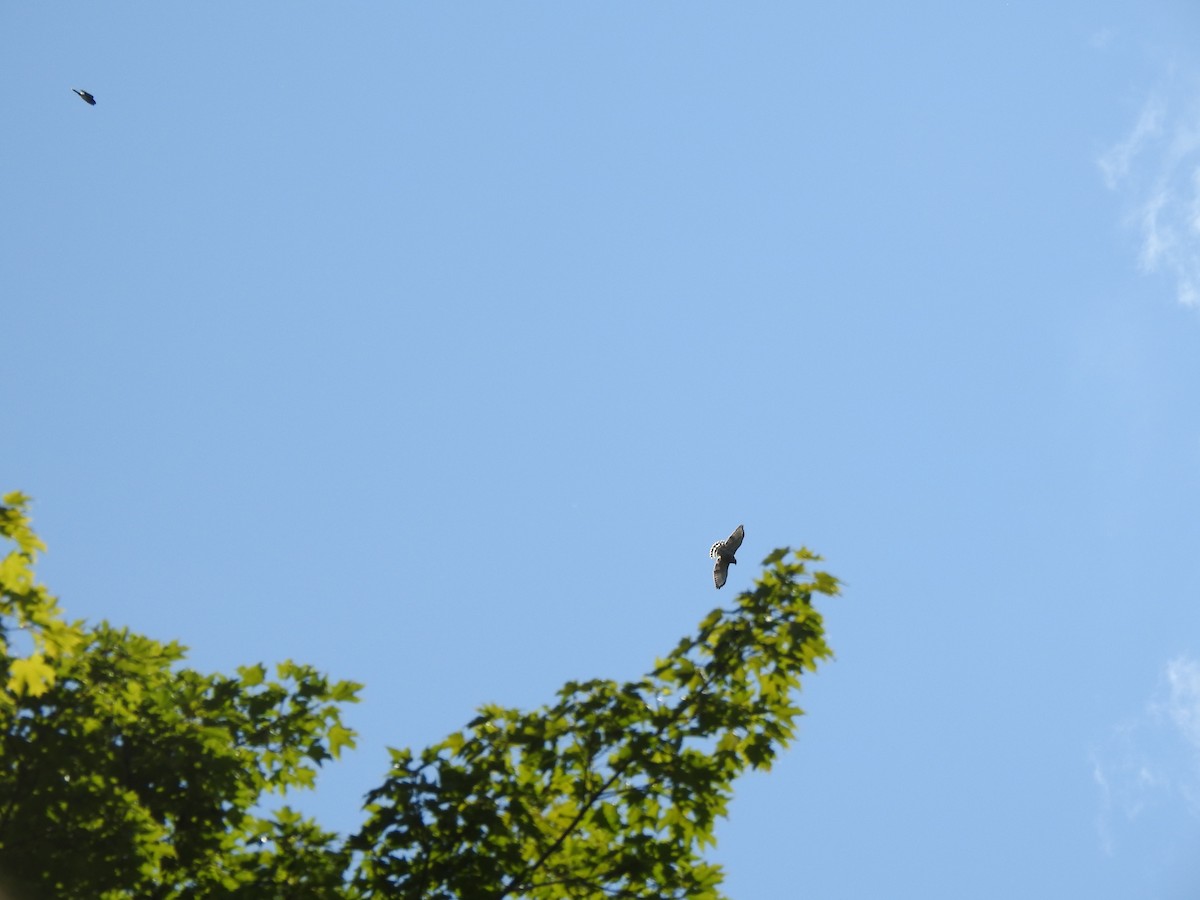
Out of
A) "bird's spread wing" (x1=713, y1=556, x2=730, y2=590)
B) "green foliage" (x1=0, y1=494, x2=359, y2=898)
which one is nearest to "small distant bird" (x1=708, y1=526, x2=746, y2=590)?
"bird's spread wing" (x1=713, y1=556, x2=730, y2=590)

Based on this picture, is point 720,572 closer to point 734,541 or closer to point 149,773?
point 734,541

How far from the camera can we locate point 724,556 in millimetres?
14102

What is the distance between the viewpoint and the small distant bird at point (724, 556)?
548 inches

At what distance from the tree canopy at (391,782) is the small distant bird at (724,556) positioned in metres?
2.42

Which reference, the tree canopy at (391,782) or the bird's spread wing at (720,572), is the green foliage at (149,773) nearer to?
the tree canopy at (391,782)

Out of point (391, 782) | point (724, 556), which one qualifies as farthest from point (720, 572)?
point (391, 782)

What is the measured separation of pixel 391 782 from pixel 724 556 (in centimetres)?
539

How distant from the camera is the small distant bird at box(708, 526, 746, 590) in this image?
45.7 feet

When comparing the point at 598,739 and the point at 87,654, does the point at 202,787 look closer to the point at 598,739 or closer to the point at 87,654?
the point at 87,654

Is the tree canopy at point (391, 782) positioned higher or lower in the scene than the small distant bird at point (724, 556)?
lower

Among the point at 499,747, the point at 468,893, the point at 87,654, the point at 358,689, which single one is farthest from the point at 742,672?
the point at 87,654

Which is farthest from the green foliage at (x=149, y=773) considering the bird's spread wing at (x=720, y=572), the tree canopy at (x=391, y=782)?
the bird's spread wing at (x=720, y=572)

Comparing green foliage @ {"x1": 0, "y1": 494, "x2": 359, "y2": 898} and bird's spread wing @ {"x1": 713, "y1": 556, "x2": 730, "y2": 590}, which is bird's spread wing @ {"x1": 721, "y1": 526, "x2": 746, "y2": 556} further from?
green foliage @ {"x1": 0, "y1": 494, "x2": 359, "y2": 898}

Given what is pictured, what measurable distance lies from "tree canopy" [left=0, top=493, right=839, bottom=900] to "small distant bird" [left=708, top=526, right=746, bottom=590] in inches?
95.1
